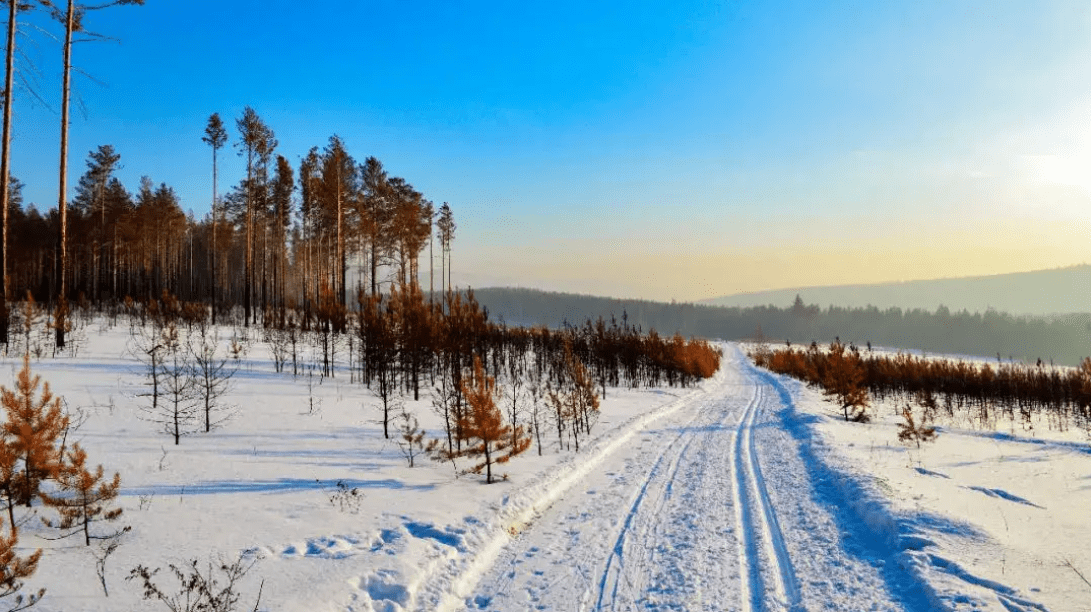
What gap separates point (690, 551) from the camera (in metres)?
5.81

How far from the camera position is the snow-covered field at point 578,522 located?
4.85m

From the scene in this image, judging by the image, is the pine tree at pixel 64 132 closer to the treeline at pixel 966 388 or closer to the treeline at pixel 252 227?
the treeline at pixel 252 227

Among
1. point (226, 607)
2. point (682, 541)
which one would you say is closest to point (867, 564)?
point (682, 541)

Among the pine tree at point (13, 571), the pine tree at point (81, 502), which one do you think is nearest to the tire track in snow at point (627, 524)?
the pine tree at point (13, 571)

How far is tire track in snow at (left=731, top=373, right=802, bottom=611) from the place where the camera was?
4.79m

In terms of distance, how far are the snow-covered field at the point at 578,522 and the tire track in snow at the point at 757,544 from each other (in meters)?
0.03

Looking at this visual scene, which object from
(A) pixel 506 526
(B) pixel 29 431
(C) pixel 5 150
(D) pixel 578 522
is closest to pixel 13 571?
(B) pixel 29 431

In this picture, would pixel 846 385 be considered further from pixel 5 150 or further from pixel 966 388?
pixel 5 150

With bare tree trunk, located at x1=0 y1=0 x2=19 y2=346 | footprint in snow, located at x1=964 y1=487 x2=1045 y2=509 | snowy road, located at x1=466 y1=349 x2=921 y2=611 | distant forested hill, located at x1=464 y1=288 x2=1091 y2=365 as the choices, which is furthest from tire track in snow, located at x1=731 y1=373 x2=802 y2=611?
distant forested hill, located at x1=464 y1=288 x2=1091 y2=365

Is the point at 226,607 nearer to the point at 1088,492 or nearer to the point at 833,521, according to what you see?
the point at 833,521

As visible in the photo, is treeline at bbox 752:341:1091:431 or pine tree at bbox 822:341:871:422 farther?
treeline at bbox 752:341:1091:431

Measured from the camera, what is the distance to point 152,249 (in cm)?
4528

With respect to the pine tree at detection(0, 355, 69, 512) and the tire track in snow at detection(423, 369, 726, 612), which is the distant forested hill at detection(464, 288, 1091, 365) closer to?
the tire track in snow at detection(423, 369, 726, 612)

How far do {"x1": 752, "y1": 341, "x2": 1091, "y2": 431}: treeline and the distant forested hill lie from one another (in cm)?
8790
